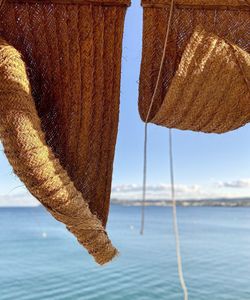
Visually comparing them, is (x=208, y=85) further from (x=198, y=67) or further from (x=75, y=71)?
(x=75, y=71)

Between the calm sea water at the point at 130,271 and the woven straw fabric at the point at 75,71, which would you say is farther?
the calm sea water at the point at 130,271

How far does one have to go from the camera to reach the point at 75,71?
1.54 m

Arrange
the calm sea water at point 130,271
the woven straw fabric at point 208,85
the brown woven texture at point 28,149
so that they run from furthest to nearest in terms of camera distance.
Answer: the calm sea water at point 130,271 < the woven straw fabric at point 208,85 < the brown woven texture at point 28,149

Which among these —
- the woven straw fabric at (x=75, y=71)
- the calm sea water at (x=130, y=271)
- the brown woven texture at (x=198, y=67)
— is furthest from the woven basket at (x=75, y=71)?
the calm sea water at (x=130, y=271)

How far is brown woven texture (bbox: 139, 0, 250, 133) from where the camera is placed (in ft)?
4.83

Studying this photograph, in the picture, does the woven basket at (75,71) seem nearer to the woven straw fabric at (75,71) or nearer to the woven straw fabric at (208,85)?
the woven straw fabric at (75,71)

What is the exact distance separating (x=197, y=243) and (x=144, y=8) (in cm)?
2732

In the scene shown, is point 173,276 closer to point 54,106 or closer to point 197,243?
point 197,243

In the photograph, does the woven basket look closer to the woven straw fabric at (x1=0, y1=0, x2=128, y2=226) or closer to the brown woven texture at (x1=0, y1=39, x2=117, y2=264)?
the woven straw fabric at (x1=0, y1=0, x2=128, y2=226)

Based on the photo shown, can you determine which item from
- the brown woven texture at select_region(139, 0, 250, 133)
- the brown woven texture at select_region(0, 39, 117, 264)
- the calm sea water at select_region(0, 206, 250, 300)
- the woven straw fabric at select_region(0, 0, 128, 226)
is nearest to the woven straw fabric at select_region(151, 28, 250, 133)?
the brown woven texture at select_region(139, 0, 250, 133)

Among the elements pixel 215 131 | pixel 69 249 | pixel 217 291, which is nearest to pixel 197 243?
pixel 69 249

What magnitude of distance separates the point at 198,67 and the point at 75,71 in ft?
1.23

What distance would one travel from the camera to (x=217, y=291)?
14.6 meters

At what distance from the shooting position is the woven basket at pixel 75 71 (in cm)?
151
